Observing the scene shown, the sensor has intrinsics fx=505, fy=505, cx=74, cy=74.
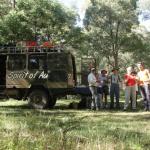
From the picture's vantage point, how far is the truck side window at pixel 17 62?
18391 millimetres

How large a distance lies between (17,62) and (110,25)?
2704cm

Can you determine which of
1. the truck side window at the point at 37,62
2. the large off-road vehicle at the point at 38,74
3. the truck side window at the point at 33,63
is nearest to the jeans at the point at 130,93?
the large off-road vehicle at the point at 38,74

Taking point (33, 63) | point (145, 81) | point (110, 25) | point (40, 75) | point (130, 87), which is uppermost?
point (110, 25)

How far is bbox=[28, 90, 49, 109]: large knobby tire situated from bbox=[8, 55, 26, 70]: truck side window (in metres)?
1.07

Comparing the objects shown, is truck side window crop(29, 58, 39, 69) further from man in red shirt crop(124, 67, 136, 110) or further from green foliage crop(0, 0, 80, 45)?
green foliage crop(0, 0, 80, 45)

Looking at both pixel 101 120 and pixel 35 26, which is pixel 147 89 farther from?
pixel 35 26

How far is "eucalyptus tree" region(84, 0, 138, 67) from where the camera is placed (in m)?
42.5

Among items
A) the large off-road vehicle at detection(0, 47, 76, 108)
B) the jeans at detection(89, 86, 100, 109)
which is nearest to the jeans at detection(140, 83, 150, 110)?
the jeans at detection(89, 86, 100, 109)

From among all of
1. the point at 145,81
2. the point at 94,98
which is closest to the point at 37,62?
the point at 94,98

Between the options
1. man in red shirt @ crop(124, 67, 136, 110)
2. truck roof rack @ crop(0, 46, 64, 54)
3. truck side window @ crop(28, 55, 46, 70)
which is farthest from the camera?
truck roof rack @ crop(0, 46, 64, 54)

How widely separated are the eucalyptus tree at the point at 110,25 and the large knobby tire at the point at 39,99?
25.0 metres

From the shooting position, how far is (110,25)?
44719mm

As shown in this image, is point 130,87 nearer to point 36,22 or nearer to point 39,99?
point 39,99

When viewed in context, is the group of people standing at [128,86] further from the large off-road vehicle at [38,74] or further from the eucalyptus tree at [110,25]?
the eucalyptus tree at [110,25]
